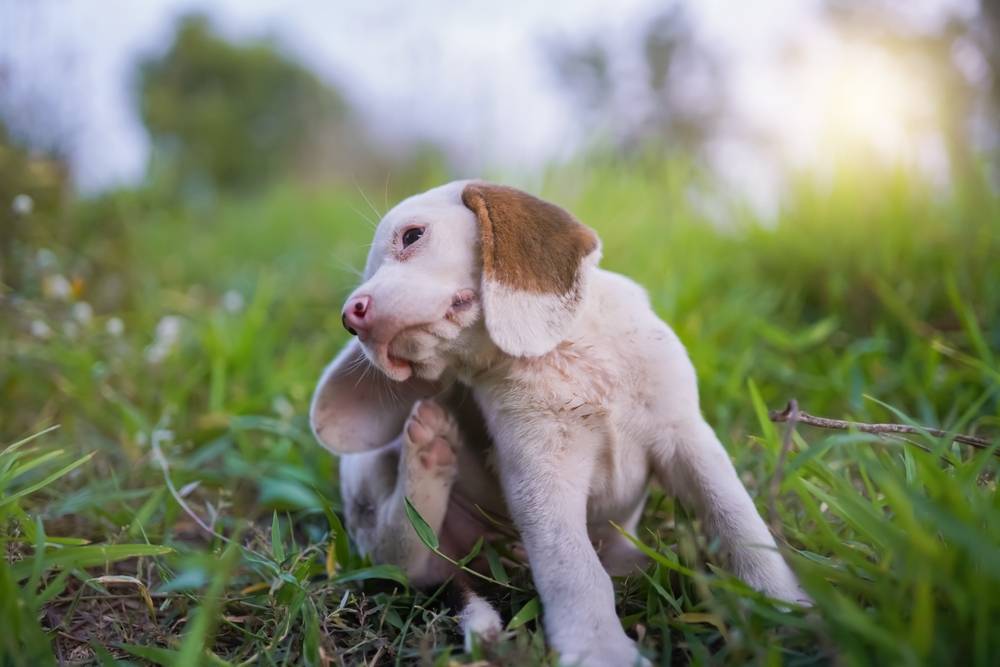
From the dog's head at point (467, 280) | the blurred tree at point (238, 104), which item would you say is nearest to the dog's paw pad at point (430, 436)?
the dog's head at point (467, 280)

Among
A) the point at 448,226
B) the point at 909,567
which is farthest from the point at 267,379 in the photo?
the point at 909,567

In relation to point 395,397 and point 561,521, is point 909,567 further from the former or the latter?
point 395,397

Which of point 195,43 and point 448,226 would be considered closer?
point 448,226

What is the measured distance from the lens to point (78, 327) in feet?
10.6

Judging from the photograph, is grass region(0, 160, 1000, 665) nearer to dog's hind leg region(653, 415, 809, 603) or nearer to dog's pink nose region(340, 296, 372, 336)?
dog's hind leg region(653, 415, 809, 603)

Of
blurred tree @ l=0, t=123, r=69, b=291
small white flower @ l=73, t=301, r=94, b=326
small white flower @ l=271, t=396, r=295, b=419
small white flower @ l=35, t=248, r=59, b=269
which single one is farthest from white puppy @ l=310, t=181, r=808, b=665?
blurred tree @ l=0, t=123, r=69, b=291

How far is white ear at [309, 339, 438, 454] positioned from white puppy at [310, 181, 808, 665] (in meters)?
0.13

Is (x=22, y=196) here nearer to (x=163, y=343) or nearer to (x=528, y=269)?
(x=163, y=343)

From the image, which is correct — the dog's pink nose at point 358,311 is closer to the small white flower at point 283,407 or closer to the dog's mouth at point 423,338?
the dog's mouth at point 423,338

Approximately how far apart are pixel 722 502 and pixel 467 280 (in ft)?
2.50

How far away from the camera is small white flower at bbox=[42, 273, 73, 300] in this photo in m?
3.13

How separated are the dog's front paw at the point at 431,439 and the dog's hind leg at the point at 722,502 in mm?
Result: 537

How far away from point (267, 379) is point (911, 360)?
2801mm

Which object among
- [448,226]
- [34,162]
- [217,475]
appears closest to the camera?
[448,226]
